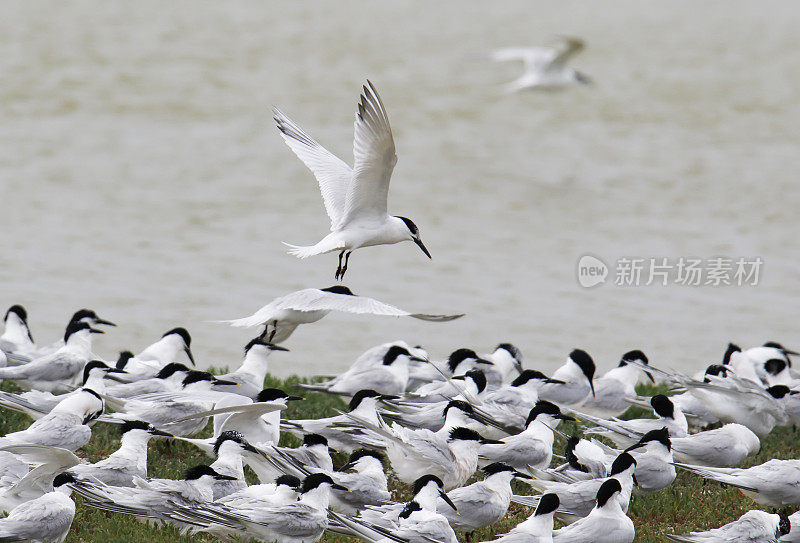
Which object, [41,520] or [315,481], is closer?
[41,520]

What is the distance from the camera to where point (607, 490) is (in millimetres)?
6254

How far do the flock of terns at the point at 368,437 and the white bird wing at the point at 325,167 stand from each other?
0.02 metres

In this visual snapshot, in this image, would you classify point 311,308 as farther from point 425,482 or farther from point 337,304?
point 425,482

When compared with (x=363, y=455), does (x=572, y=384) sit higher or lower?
higher

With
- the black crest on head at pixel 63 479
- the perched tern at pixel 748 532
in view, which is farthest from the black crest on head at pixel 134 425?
the perched tern at pixel 748 532

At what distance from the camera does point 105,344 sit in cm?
1284

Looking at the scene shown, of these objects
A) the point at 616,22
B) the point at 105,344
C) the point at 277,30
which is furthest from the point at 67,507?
the point at 616,22

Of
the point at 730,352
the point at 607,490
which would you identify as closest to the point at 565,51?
the point at 730,352

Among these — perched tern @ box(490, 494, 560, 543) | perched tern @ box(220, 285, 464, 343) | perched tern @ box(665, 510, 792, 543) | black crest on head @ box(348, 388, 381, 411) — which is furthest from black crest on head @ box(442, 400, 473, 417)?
perched tern @ box(665, 510, 792, 543)

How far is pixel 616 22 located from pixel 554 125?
15.1m

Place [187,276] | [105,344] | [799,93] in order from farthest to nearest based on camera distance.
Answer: [799,93] < [187,276] < [105,344]

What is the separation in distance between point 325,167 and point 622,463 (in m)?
3.47

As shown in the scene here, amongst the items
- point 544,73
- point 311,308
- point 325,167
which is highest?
point 544,73

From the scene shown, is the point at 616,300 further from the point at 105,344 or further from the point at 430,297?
the point at 105,344
